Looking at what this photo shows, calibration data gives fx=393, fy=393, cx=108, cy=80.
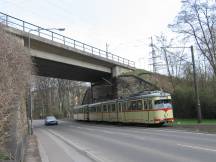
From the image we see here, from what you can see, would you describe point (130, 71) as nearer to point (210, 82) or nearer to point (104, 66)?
point (104, 66)

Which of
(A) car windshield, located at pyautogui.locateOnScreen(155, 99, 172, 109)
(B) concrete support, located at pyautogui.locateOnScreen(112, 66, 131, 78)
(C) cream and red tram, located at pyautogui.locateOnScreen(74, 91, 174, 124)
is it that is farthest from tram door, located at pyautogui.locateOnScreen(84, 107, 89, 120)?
(A) car windshield, located at pyautogui.locateOnScreen(155, 99, 172, 109)

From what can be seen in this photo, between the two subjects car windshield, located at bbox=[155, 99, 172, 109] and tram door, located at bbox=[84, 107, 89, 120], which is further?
tram door, located at bbox=[84, 107, 89, 120]

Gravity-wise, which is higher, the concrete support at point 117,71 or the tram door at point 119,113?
the concrete support at point 117,71

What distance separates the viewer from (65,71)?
180 feet

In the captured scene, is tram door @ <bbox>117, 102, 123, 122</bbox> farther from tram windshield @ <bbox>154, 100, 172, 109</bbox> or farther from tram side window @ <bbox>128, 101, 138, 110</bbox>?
tram windshield @ <bbox>154, 100, 172, 109</bbox>

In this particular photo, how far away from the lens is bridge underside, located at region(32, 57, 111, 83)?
46938 mm

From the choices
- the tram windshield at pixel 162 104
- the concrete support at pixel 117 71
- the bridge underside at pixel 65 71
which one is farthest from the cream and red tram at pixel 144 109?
the concrete support at pixel 117 71

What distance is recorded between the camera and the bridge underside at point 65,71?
46.9 m

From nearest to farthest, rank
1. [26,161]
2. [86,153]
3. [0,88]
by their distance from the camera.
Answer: [0,88] → [26,161] → [86,153]

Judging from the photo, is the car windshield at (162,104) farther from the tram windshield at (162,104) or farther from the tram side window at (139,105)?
the tram side window at (139,105)

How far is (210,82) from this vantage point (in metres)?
43.3

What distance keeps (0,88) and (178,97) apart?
36.9 metres

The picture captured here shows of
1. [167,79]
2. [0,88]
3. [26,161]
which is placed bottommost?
[26,161]

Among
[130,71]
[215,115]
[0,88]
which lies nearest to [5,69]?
[0,88]
